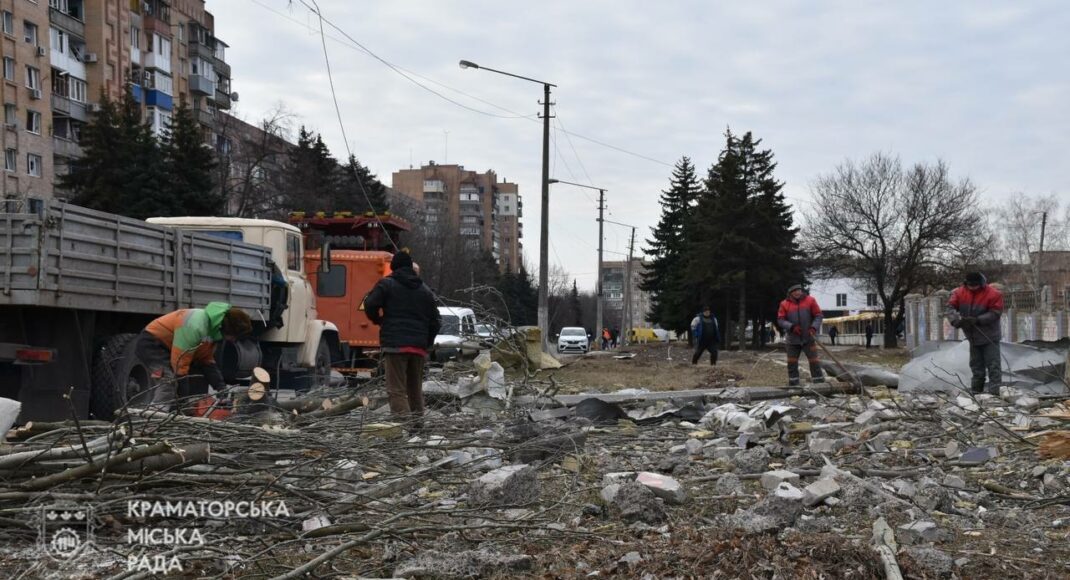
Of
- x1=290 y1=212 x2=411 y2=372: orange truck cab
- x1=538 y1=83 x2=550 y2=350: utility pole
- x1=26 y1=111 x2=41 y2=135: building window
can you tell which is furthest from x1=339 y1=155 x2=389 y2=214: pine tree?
x1=290 y1=212 x2=411 y2=372: orange truck cab

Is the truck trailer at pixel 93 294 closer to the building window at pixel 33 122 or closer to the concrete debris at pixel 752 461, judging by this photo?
the concrete debris at pixel 752 461

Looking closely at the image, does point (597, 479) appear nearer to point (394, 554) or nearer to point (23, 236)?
point (394, 554)

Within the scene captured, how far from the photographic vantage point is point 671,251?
5878 cm

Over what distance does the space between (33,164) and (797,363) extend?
41403 mm

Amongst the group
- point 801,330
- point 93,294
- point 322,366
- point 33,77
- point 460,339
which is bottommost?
point 322,366

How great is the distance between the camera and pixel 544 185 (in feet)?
90.4

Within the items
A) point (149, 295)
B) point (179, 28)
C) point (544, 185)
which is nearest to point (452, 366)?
point (149, 295)

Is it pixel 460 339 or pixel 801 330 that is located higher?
pixel 801 330

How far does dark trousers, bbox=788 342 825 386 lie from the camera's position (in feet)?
43.0

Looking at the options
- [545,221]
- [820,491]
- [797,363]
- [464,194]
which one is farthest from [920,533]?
[464,194]

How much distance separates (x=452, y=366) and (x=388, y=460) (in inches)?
270

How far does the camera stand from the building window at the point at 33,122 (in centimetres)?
4519

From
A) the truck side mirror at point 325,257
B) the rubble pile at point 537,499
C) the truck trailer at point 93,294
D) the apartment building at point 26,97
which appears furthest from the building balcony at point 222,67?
the rubble pile at point 537,499

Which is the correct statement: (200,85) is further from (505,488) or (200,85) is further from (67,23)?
(505,488)
